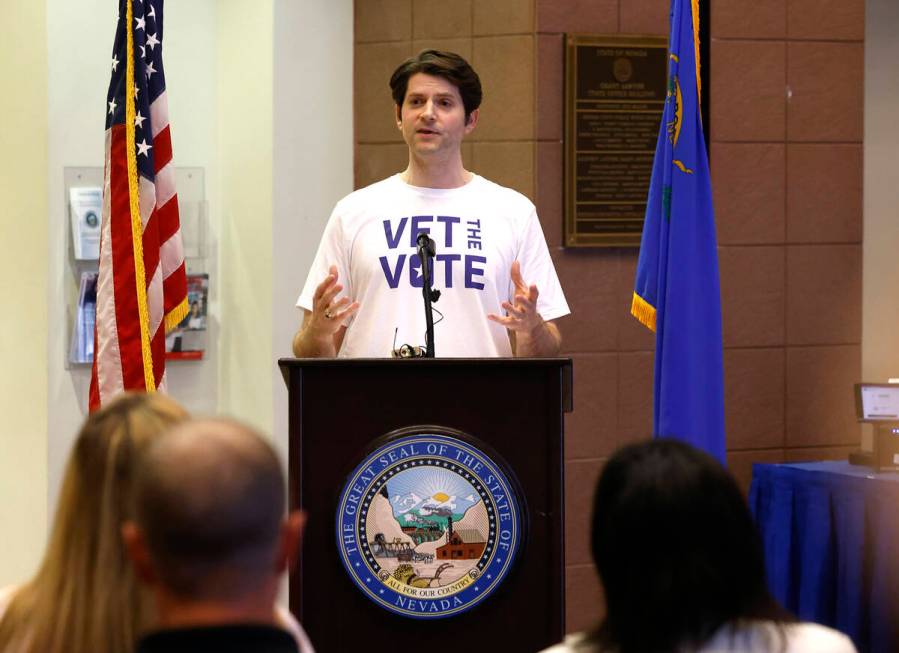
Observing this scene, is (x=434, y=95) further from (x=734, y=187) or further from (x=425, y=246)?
(x=734, y=187)

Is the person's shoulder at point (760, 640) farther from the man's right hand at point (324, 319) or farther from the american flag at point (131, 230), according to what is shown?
the american flag at point (131, 230)

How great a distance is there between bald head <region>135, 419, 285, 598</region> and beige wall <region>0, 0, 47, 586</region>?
11.2 ft

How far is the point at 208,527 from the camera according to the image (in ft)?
3.74

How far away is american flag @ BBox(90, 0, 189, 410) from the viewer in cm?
391

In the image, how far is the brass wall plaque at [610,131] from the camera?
4.59 metres

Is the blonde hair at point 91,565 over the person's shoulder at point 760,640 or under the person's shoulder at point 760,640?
over

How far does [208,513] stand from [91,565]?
31 centimetres

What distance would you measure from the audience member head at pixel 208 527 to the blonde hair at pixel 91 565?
19 cm

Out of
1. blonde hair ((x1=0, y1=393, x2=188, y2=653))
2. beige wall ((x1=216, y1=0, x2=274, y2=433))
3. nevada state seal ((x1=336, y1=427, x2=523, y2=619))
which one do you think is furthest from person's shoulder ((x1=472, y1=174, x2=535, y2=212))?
blonde hair ((x1=0, y1=393, x2=188, y2=653))

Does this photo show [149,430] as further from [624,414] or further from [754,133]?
[754,133]

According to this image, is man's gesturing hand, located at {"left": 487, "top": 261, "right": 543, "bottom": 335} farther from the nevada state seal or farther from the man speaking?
the nevada state seal

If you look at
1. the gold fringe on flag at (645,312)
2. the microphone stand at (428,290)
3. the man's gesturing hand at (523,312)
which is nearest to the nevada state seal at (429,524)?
the microphone stand at (428,290)

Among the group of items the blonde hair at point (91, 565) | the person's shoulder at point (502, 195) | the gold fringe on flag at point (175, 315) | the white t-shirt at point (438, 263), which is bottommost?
the blonde hair at point (91, 565)

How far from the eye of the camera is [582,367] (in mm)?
4633
